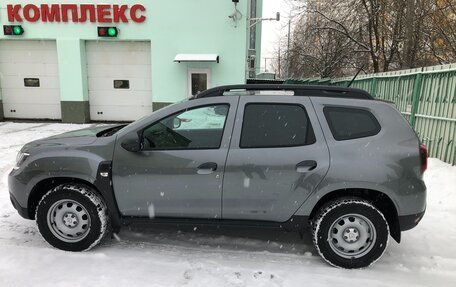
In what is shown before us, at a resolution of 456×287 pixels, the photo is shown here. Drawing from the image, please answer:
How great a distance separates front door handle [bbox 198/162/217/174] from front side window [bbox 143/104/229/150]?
0.17 metres

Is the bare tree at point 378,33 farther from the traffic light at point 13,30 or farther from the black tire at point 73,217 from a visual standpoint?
the black tire at point 73,217

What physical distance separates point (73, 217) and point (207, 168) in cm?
152

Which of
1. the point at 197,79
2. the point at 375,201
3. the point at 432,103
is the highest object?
the point at 197,79

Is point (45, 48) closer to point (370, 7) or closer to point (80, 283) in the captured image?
point (80, 283)

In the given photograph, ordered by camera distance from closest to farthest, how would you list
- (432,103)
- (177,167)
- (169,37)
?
(177,167)
(432,103)
(169,37)

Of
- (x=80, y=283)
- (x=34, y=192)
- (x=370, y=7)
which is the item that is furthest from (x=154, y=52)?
(x=370, y=7)

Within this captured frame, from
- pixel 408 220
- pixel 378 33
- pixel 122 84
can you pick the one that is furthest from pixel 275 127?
pixel 378 33

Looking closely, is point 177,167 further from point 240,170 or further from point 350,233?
point 350,233

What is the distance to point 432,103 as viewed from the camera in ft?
24.3

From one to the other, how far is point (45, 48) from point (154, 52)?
13.7 feet

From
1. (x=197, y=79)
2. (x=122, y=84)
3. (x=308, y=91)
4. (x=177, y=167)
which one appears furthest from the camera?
(x=122, y=84)

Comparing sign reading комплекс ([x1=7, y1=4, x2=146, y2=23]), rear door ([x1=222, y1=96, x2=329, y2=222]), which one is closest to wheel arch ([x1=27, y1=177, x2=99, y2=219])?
rear door ([x1=222, y1=96, x2=329, y2=222])

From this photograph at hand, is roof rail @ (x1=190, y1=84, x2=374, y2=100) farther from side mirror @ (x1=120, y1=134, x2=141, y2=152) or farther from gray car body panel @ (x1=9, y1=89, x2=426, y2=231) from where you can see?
side mirror @ (x1=120, y1=134, x2=141, y2=152)

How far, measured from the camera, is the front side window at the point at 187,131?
366 cm
